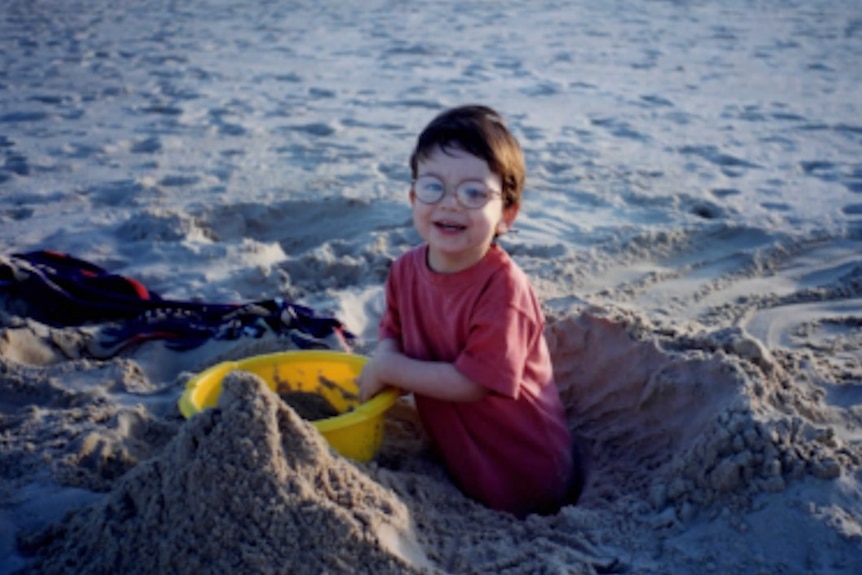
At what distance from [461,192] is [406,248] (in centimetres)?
178

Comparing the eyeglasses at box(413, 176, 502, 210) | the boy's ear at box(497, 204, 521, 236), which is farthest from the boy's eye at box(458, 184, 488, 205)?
the boy's ear at box(497, 204, 521, 236)

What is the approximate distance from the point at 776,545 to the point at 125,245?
312 cm

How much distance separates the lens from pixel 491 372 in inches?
90.4

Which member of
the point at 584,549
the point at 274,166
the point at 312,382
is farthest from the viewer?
the point at 274,166

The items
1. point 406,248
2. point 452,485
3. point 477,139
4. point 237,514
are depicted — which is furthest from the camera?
point 406,248

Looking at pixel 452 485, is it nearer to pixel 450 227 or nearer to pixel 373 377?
pixel 373 377

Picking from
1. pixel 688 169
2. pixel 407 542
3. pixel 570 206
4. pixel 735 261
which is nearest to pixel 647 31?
pixel 688 169

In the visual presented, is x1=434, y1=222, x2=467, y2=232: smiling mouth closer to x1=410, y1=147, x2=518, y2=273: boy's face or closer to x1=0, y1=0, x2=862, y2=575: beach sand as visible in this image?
x1=410, y1=147, x2=518, y2=273: boy's face

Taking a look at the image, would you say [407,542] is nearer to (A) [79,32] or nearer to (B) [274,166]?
(B) [274,166]

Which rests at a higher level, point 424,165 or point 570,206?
point 424,165

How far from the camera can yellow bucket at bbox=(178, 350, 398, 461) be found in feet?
7.56

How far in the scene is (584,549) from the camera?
6.87 feet

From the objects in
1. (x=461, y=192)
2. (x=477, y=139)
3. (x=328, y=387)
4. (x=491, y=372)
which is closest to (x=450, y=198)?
(x=461, y=192)

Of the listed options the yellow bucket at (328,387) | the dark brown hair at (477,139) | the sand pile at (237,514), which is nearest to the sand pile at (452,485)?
the sand pile at (237,514)
